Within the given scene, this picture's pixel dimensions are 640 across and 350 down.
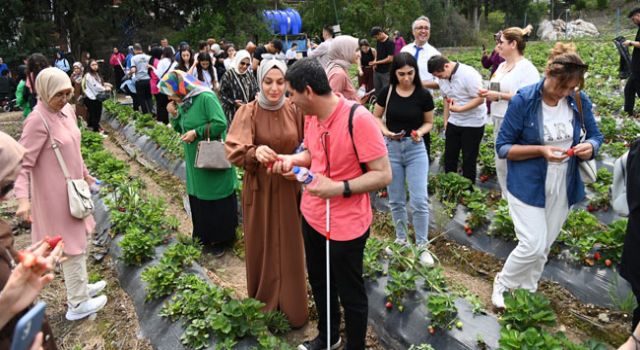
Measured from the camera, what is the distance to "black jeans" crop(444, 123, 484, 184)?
497cm

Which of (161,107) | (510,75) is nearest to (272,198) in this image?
(510,75)

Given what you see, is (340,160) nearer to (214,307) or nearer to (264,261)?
(264,261)

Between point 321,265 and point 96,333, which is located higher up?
point 321,265

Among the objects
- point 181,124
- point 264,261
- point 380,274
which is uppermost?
point 181,124

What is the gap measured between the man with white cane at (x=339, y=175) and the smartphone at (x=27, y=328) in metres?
1.39

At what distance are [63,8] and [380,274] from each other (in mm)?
20381

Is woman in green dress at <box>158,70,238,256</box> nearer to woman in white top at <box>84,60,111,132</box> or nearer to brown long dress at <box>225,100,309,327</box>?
brown long dress at <box>225,100,309,327</box>

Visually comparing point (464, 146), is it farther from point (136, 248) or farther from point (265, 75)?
point (136, 248)

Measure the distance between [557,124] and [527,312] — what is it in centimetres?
120

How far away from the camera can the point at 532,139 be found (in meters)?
3.15

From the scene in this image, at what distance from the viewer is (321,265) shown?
303 centimetres

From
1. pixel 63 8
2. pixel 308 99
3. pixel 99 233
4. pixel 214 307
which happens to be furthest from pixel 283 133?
pixel 63 8

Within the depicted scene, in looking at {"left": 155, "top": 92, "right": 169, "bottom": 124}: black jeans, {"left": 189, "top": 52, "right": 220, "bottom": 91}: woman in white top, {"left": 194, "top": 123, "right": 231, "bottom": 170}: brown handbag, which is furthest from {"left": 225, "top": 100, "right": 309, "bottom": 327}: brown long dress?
{"left": 155, "top": 92, "right": 169, "bottom": 124}: black jeans

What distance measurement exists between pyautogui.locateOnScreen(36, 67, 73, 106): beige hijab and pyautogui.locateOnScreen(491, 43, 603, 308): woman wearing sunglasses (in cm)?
304
